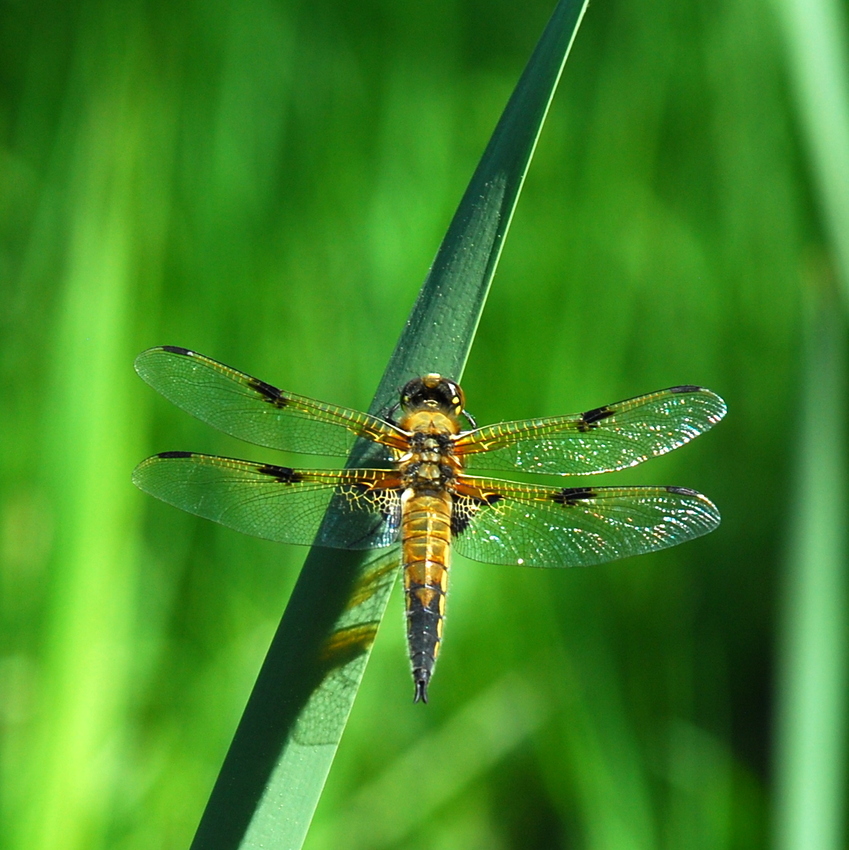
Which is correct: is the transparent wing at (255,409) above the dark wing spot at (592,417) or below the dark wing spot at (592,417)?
below

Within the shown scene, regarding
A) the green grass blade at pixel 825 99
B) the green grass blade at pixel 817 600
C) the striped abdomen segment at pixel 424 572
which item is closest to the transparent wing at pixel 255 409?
the striped abdomen segment at pixel 424 572

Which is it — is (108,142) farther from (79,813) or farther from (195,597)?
(79,813)

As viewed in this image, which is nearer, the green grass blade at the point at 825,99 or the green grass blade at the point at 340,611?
the green grass blade at the point at 340,611

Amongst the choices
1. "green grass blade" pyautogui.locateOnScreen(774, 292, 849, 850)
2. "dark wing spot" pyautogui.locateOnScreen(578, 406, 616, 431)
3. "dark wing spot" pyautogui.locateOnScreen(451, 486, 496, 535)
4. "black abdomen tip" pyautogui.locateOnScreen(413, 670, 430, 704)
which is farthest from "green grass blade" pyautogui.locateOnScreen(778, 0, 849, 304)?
"black abdomen tip" pyautogui.locateOnScreen(413, 670, 430, 704)

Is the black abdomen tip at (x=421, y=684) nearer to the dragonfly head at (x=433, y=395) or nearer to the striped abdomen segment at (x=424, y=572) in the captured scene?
the striped abdomen segment at (x=424, y=572)

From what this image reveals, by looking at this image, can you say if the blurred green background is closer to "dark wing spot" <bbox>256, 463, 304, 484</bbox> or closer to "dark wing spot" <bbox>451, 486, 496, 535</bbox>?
"dark wing spot" <bbox>256, 463, 304, 484</bbox>

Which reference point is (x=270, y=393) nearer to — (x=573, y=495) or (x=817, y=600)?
(x=573, y=495)

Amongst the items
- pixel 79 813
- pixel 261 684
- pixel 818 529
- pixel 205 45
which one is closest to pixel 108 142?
pixel 205 45
